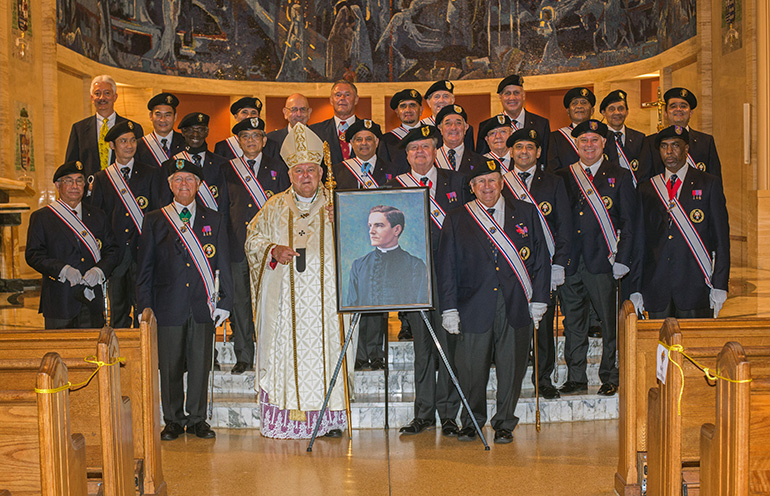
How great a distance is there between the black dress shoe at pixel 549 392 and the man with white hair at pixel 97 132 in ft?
12.3

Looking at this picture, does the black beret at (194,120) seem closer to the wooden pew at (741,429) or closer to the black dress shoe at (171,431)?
the black dress shoe at (171,431)

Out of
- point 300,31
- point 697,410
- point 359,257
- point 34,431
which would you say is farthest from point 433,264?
point 300,31

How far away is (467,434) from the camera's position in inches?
211

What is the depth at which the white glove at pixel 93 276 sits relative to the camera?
572 cm

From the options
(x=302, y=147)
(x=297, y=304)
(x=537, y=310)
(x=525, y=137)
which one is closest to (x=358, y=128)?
(x=302, y=147)

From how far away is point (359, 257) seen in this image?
506cm

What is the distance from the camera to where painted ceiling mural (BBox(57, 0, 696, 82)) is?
14.7m

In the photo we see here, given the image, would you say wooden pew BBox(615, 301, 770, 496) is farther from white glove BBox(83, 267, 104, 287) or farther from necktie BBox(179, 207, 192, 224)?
white glove BBox(83, 267, 104, 287)

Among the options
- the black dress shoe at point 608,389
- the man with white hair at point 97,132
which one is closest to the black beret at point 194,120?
the man with white hair at point 97,132

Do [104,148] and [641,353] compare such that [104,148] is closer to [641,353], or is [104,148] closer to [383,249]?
[383,249]

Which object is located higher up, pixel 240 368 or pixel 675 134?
pixel 675 134

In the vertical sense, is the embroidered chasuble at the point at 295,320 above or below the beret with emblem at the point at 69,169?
below

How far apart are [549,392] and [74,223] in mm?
3464

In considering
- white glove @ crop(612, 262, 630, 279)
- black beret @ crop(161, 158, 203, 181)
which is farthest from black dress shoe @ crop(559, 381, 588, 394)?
black beret @ crop(161, 158, 203, 181)
